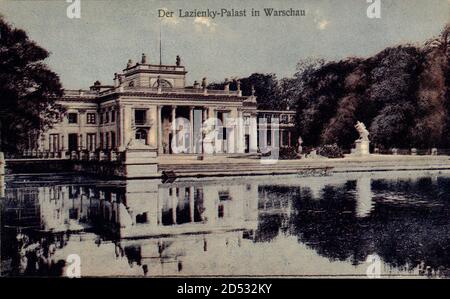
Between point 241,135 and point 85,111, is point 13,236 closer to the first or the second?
point 85,111

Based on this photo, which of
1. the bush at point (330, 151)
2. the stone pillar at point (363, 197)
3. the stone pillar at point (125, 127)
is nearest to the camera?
the stone pillar at point (363, 197)

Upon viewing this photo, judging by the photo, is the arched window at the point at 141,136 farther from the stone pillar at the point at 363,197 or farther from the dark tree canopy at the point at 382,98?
the stone pillar at the point at 363,197

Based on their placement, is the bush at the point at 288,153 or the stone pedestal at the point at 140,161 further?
the bush at the point at 288,153

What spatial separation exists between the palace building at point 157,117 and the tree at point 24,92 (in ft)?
0.70

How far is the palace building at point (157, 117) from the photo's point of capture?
27.8 ft

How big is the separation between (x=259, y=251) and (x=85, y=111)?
11.2 ft

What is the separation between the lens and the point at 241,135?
9.10m

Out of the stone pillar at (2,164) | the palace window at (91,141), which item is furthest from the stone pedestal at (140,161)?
the stone pillar at (2,164)

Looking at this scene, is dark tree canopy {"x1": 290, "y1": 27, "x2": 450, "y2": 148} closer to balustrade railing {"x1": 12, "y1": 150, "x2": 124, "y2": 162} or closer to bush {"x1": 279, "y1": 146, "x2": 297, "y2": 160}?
bush {"x1": 279, "y1": 146, "x2": 297, "y2": 160}

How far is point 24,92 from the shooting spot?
336 inches

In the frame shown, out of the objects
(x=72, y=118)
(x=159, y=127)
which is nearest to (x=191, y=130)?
(x=159, y=127)

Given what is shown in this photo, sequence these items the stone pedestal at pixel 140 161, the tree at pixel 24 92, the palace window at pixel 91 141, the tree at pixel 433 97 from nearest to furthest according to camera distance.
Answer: the tree at pixel 24 92 → the stone pedestal at pixel 140 161 → the palace window at pixel 91 141 → the tree at pixel 433 97
